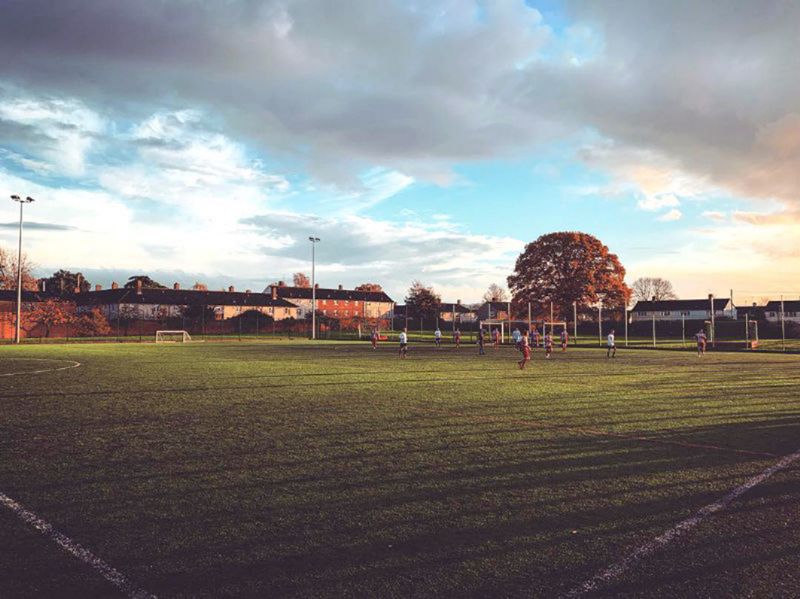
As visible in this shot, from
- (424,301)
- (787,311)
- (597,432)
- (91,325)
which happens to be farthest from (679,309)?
(597,432)

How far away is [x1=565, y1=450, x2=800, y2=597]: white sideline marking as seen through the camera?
4.20 m

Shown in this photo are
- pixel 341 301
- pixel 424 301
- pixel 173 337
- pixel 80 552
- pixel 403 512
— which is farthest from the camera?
pixel 341 301

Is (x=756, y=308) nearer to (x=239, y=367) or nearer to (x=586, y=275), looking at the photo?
(x=586, y=275)

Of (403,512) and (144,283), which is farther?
(144,283)

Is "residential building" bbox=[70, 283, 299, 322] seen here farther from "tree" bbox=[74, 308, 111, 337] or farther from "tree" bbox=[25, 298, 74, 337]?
"tree" bbox=[74, 308, 111, 337]

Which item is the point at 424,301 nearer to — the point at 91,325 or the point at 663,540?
the point at 91,325

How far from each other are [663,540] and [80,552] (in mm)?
4859

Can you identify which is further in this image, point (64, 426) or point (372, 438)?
point (64, 426)

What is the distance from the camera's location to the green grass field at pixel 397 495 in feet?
14.3

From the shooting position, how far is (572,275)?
2351 inches

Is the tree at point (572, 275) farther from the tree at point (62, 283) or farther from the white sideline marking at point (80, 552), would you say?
the tree at point (62, 283)

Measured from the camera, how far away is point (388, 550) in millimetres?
4789

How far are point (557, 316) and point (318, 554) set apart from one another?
6034cm

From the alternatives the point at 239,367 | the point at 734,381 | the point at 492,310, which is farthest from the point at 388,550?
the point at 492,310
